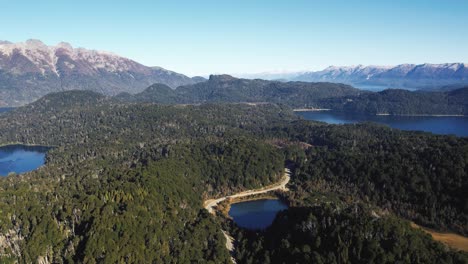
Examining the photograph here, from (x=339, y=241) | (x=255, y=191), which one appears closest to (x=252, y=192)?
(x=255, y=191)

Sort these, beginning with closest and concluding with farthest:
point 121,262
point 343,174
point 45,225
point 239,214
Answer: point 121,262 < point 45,225 < point 239,214 < point 343,174

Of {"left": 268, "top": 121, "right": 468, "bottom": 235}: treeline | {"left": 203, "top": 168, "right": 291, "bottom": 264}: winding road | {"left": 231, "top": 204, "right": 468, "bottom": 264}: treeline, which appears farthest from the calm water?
{"left": 231, "top": 204, "right": 468, "bottom": 264}: treeline

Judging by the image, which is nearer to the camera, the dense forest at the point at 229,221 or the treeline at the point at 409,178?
the dense forest at the point at 229,221

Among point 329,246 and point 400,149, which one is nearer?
point 329,246

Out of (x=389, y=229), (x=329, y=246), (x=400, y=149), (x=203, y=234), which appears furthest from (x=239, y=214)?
(x=400, y=149)

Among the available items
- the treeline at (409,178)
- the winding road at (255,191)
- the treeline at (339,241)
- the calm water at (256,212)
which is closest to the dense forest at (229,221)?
the treeline at (339,241)

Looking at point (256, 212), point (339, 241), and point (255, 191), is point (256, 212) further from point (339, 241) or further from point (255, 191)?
point (339, 241)

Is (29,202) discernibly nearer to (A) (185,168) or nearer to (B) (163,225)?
(B) (163,225)

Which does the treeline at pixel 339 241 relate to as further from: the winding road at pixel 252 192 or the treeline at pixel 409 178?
the winding road at pixel 252 192
